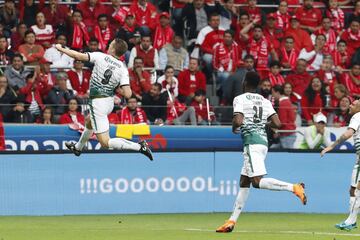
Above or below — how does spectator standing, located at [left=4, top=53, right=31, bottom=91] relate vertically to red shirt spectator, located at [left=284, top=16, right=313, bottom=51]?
below

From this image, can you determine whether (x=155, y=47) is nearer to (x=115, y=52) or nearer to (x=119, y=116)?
(x=119, y=116)

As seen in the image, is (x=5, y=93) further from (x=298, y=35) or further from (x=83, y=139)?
(x=298, y=35)

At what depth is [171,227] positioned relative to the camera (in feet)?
62.1

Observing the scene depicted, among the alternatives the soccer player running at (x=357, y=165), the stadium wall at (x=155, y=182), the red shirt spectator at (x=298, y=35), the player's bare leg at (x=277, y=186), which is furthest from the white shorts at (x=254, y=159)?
the red shirt spectator at (x=298, y=35)

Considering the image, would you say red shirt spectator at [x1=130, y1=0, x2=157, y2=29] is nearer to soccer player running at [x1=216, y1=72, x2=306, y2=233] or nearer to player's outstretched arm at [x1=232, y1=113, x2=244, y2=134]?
soccer player running at [x1=216, y1=72, x2=306, y2=233]

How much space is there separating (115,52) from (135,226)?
3159mm

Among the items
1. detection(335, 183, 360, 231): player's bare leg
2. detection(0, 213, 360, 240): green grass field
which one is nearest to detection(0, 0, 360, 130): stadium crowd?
detection(0, 213, 360, 240): green grass field

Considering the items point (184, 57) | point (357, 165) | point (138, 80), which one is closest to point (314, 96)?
point (184, 57)

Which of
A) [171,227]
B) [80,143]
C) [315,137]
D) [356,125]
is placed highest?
[356,125]

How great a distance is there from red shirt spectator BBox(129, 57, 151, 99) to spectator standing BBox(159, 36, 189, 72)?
1258 mm

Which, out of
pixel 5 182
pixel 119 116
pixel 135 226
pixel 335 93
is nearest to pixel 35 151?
pixel 5 182

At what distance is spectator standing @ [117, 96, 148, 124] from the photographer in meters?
23.9

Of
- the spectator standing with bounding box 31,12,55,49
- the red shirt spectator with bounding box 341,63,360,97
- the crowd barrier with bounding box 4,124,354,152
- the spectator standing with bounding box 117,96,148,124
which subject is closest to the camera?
the crowd barrier with bounding box 4,124,354,152

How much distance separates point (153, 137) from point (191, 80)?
283 centimetres
